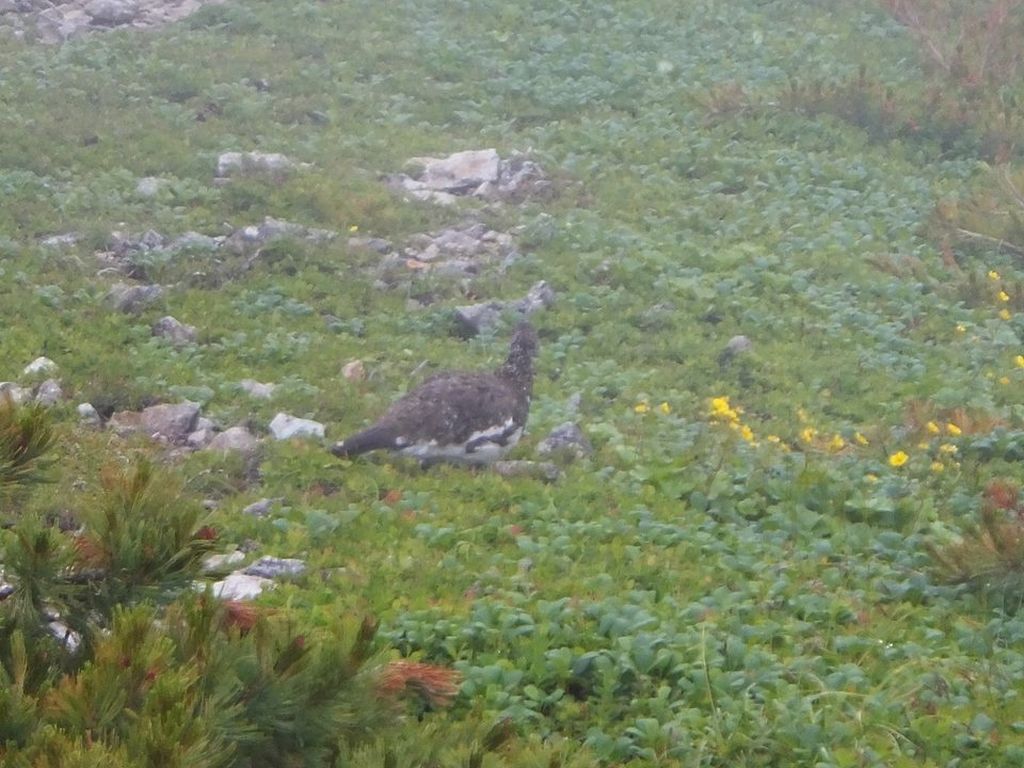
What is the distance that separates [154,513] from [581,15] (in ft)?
62.3

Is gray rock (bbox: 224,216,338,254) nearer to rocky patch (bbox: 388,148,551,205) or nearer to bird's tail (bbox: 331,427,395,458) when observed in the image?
rocky patch (bbox: 388,148,551,205)

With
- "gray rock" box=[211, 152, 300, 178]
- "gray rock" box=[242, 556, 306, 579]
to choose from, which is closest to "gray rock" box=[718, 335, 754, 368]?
"gray rock" box=[242, 556, 306, 579]

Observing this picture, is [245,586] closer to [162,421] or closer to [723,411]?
[162,421]

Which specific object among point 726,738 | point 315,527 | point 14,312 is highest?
point 726,738

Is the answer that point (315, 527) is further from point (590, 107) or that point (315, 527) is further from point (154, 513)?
point (590, 107)

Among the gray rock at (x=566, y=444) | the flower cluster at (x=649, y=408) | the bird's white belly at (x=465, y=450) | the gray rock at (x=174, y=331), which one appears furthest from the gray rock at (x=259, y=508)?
the gray rock at (x=174, y=331)

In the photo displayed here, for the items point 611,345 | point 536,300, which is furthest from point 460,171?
point 611,345

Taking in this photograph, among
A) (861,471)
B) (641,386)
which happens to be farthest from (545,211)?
(861,471)

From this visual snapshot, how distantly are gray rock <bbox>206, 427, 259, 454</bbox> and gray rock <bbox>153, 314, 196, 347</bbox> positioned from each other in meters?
2.06

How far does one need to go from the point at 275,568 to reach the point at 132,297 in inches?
220

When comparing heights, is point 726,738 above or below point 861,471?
above

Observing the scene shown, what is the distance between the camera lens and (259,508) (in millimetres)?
8430

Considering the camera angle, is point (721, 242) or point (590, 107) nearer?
point (721, 242)

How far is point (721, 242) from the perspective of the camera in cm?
1509
